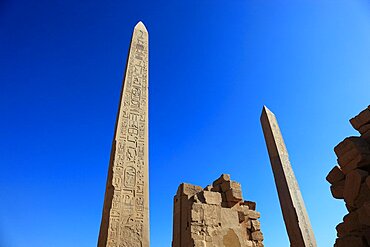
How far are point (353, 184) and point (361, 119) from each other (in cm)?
63

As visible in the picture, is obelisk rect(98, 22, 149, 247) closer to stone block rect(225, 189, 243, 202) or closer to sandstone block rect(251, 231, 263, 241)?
stone block rect(225, 189, 243, 202)

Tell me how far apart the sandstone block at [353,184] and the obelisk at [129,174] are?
3214 millimetres

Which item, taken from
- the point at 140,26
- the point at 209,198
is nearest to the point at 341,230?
the point at 209,198

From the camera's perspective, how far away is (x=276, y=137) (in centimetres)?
801

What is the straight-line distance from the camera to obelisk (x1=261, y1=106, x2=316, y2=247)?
20.3 feet

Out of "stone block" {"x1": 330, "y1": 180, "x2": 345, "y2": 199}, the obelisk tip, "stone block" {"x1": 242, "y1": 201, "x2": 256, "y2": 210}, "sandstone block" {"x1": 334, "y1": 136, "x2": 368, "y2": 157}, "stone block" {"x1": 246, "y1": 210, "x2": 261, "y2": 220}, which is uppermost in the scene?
the obelisk tip

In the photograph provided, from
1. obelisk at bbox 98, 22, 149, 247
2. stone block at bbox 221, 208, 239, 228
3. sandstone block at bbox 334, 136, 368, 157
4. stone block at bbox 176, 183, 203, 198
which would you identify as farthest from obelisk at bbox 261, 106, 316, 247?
sandstone block at bbox 334, 136, 368, 157

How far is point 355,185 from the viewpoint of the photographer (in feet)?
7.00

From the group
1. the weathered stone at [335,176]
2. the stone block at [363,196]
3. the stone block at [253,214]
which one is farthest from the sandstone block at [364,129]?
the stone block at [253,214]

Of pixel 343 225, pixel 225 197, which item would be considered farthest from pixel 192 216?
pixel 343 225

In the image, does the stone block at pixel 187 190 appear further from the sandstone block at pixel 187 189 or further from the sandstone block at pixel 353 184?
the sandstone block at pixel 353 184

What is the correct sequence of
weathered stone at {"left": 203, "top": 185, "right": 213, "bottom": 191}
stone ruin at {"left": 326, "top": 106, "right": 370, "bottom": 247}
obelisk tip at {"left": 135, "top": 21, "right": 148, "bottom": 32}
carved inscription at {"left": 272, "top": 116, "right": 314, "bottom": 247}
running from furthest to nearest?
obelisk tip at {"left": 135, "top": 21, "right": 148, "bottom": 32} < carved inscription at {"left": 272, "top": 116, "right": 314, "bottom": 247} < weathered stone at {"left": 203, "top": 185, "right": 213, "bottom": 191} < stone ruin at {"left": 326, "top": 106, "right": 370, "bottom": 247}

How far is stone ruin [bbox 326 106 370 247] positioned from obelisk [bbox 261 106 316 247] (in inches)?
172

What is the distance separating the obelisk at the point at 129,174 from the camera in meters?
4.25
